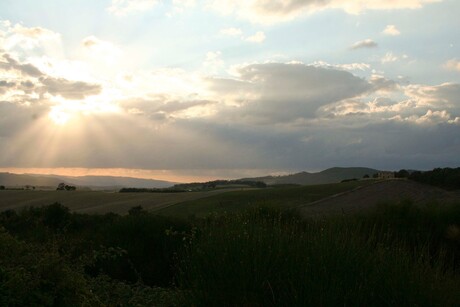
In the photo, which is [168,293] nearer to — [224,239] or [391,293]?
[224,239]

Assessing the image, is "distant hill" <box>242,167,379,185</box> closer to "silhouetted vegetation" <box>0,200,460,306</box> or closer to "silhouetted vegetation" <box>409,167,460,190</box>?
"silhouetted vegetation" <box>409,167,460,190</box>

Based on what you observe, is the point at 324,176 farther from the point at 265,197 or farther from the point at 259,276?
the point at 259,276

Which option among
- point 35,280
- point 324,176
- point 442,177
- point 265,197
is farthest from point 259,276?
point 324,176

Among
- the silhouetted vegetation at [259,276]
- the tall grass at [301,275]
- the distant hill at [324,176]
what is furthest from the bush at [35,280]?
the distant hill at [324,176]

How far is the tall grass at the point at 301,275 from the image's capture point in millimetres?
8375

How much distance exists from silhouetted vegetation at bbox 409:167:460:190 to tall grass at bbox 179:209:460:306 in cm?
5260

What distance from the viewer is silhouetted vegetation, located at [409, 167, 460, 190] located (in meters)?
58.7

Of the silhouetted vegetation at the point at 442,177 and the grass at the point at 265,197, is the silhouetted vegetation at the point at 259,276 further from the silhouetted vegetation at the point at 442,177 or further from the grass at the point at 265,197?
the silhouetted vegetation at the point at 442,177

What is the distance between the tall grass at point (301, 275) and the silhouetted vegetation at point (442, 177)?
5260cm

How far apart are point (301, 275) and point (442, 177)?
57.8 meters

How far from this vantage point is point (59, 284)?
801 cm

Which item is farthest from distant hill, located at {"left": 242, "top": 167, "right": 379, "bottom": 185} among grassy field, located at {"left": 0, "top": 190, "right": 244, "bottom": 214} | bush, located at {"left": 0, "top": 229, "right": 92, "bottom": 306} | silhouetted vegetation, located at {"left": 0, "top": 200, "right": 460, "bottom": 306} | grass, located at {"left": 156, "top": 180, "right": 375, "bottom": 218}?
bush, located at {"left": 0, "top": 229, "right": 92, "bottom": 306}

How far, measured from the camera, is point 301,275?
27.9ft

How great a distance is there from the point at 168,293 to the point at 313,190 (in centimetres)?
5738
